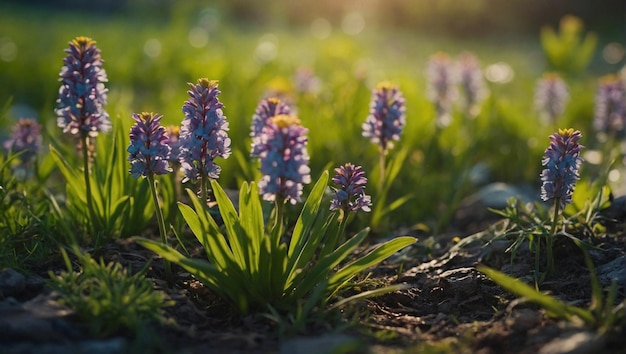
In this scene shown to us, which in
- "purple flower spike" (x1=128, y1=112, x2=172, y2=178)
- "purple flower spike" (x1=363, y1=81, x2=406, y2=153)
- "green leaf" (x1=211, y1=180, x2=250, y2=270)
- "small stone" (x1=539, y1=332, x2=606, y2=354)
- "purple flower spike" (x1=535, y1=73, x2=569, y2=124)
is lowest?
"small stone" (x1=539, y1=332, x2=606, y2=354)

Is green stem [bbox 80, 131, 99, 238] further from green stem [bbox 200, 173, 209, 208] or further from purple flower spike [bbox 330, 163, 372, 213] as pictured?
purple flower spike [bbox 330, 163, 372, 213]

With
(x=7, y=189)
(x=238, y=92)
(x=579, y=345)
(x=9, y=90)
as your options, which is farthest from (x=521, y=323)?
(x=9, y=90)

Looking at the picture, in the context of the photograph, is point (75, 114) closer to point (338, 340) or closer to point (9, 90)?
point (338, 340)

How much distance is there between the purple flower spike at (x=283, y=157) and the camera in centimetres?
233

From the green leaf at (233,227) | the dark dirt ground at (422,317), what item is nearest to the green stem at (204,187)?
the green leaf at (233,227)

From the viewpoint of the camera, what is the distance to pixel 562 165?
108 inches

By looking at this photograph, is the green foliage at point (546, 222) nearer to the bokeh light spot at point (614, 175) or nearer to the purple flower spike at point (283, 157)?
the purple flower spike at point (283, 157)

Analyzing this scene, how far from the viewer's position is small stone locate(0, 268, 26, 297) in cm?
263

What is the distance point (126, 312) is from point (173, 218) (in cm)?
117

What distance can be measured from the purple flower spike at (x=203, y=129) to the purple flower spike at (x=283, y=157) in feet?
1.02

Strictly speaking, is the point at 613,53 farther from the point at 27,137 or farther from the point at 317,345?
the point at 317,345

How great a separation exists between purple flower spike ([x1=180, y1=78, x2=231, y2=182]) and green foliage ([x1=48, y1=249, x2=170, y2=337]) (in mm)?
457

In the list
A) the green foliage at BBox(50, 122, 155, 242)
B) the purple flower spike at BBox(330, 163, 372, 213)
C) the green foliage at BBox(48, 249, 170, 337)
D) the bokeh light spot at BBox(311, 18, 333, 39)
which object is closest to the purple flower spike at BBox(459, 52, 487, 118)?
the green foliage at BBox(50, 122, 155, 242)

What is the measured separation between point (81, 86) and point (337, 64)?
533 centimetres
